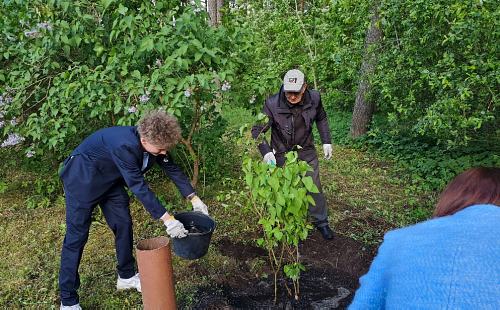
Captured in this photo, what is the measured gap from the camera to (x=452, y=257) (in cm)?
108

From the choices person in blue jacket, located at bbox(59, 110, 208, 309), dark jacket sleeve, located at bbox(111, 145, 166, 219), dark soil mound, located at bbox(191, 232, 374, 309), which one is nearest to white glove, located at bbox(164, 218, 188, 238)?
person in blue jacket, located at bbox(59, 110, 208, 309)

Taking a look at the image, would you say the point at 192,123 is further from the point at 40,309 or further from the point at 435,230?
the point at 435,230

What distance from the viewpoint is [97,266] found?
12.1 feet

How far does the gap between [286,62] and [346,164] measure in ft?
8.60

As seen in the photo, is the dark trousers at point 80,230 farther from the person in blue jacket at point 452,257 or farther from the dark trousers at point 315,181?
the person in blue jacket at point 452,257

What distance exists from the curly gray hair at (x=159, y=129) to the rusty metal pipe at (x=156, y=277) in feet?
2.22

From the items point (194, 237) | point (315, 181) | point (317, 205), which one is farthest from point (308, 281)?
point (194, 237)

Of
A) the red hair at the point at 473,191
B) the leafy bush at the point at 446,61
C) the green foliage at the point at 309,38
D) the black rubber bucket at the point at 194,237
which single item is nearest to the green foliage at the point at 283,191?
the black rubber bucket at the point at 194,237

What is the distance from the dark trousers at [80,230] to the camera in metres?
2.89

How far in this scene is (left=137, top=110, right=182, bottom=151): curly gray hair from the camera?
2602 mm

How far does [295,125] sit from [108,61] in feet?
5.75

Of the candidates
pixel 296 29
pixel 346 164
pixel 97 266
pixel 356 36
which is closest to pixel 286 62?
pixel 296 29

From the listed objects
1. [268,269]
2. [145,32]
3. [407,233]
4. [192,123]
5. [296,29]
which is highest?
[296,29]

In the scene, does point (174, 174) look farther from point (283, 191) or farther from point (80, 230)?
point (283, 191)
